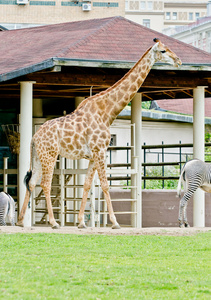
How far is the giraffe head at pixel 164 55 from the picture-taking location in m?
14.7

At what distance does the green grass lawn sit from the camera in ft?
26.5

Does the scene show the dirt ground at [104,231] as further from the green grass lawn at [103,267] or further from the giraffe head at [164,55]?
the giraffe head at [164,55]

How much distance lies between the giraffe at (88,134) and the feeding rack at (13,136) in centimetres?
417

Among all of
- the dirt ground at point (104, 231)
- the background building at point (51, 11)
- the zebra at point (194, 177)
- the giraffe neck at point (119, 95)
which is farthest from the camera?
the background building at point (51, 11)

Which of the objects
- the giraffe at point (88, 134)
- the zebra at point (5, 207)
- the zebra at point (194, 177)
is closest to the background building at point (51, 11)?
the zebra at point (194, 177)

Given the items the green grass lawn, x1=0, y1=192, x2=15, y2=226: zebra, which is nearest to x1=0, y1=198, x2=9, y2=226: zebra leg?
x1=0, y1=192, x2=15, y2=226: zebra

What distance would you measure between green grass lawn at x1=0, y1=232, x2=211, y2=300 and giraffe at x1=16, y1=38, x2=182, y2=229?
1858mm

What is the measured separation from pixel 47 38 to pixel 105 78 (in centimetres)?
195

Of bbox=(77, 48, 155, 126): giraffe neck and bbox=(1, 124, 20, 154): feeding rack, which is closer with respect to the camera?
bbox=(77, 48, 155, 126): giraffe neck

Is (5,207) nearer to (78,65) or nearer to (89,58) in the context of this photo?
(78,65)

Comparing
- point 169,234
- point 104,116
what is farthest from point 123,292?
point 104,116

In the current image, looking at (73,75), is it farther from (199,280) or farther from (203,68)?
(199,280)

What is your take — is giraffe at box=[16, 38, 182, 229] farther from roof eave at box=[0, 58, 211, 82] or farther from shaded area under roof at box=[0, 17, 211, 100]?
shaded area under roof at box=[0, 17, 211, 100]

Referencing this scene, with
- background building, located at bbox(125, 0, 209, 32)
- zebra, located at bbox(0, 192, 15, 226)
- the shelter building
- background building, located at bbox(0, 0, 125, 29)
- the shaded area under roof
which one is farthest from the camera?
background building, located at bbox(125, 0, 209, 32)
